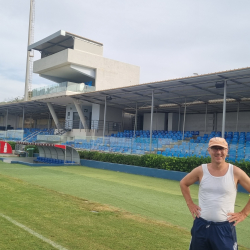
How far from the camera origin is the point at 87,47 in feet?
114

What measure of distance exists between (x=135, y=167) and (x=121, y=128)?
16358 millimetres

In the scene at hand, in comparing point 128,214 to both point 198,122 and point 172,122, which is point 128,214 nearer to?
point 198,122

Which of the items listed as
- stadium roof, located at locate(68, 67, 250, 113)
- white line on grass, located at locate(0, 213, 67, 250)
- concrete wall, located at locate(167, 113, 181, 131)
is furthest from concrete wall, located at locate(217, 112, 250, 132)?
white line on grass, located at locate(0, 213, 67, 250)

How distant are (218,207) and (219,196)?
0.10 meters

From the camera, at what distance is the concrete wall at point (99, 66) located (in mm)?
32875

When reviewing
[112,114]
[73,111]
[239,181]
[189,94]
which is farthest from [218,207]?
[73,111]

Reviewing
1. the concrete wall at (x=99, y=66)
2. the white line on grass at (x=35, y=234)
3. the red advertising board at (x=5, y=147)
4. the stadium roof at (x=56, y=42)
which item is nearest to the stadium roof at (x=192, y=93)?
the concrete wall at (x=99, y=66)

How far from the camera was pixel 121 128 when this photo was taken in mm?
34594

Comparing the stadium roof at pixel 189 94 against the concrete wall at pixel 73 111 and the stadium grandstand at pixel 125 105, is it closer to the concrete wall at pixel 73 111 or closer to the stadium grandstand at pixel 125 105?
the stadium grandstand at pixel 125 105

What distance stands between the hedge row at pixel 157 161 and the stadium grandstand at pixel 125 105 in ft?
3.45

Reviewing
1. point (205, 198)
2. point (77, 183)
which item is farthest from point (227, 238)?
point (77, 183)

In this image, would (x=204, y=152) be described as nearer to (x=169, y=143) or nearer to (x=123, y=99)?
(x=169, y=143)

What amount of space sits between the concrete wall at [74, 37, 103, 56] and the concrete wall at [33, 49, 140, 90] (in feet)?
3.06

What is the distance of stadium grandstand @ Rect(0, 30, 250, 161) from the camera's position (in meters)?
20.8
